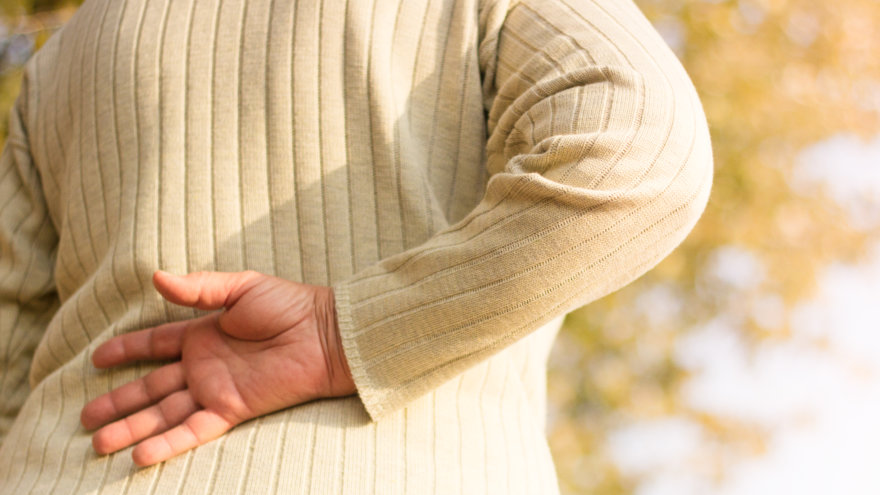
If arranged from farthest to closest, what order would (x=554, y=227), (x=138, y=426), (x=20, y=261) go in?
(x=20, y=261)
(x=138, y=426)
(x=554, y=227)

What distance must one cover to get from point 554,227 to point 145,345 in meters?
0.46

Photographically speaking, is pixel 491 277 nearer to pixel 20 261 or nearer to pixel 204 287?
pixel 204 287

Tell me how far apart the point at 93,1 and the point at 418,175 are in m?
0.54

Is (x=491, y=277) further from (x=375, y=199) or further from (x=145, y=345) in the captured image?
(x=145, y=345)

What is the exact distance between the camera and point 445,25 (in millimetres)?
956

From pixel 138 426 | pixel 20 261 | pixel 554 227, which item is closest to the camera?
pixel 554 227

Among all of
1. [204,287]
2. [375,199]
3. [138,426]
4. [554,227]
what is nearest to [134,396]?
[138,426]

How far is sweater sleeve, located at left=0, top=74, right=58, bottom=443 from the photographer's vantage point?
1.13 m

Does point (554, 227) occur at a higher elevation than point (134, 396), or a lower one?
higher

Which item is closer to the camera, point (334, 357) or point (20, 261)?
point (334, 357)

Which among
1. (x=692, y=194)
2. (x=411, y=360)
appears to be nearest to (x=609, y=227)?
(x=692, y=194)

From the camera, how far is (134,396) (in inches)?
34.0

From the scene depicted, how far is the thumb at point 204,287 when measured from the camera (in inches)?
31.0

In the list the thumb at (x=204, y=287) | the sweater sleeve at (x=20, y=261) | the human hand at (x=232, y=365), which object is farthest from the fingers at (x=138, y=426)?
the sweater sleeve at (x=20, y=261)
